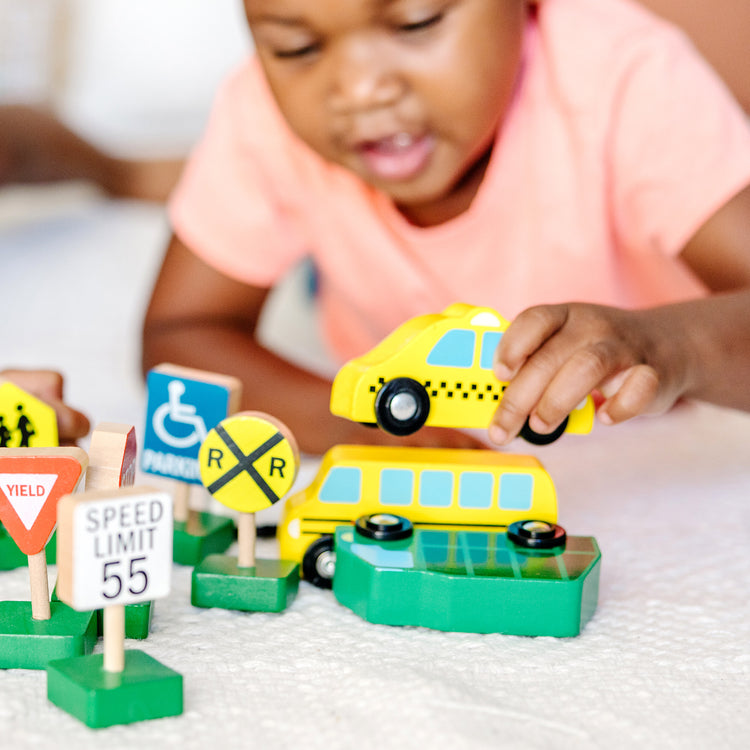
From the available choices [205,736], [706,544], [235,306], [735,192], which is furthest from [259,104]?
[205,736]

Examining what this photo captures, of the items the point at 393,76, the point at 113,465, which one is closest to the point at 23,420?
the point at 113,465

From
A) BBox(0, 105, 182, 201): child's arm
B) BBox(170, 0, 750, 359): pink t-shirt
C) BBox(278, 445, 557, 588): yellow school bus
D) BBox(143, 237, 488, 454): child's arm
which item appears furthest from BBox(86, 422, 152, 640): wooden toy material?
BBox(0, 105, 182, 201): child's arm

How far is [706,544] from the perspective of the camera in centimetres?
61

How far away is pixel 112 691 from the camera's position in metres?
0.39

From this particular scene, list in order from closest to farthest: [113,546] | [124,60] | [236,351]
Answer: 1. [113,546]
2. [236,351]
3. [124,60]

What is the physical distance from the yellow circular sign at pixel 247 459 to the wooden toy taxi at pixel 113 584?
104mm

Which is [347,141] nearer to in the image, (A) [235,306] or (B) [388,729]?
(A) [235,306]

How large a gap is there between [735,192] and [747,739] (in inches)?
19.8

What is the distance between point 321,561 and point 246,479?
0.07 metres

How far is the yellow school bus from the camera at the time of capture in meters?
0.54

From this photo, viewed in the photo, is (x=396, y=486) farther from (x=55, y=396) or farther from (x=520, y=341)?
(x=55, y=396)

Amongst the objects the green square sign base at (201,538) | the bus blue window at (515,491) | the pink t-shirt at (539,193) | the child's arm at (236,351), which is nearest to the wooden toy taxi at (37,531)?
the green square sign base at (201,538)

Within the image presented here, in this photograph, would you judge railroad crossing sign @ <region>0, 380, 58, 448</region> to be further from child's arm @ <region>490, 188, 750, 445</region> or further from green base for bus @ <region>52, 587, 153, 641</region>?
child's arm @ <region>490, 188, 750, 445</region>

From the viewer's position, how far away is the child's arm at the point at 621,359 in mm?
519
